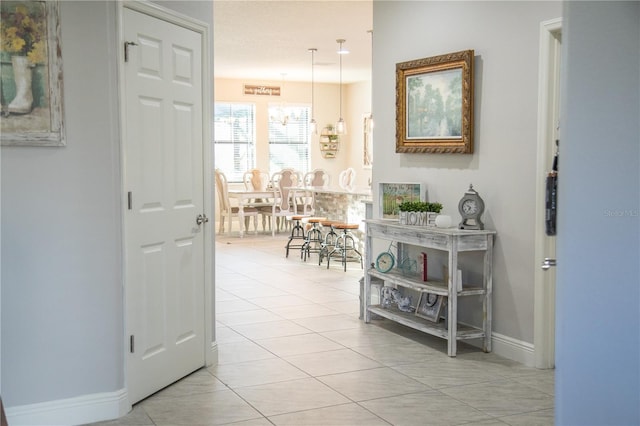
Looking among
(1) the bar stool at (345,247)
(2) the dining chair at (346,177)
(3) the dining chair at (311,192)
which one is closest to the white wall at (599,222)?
(1) the bar stool at (345,247)

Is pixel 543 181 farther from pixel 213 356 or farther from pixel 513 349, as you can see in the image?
pixel 213 356

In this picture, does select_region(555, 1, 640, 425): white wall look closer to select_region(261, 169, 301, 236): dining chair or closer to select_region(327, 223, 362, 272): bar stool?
select_region(327, 223, 362, 272): bar stool

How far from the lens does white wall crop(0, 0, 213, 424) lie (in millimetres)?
3225

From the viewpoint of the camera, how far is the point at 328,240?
9055 millimetres

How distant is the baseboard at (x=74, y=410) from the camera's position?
3270 mm

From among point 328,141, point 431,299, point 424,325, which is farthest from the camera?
point 328,141

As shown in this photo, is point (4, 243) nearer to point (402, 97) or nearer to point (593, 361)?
point (593, 361)

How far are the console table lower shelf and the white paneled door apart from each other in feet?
4.85

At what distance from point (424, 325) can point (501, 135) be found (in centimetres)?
136

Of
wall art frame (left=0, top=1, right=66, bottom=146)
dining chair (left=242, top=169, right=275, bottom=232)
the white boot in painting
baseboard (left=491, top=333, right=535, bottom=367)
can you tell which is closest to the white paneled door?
wall art frame (left=0, top=1, right=66, bottom=146)

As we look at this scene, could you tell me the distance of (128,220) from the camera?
3557 mm

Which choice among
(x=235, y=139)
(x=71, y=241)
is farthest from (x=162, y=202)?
(x=235, y=139)

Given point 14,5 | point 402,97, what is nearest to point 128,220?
point 14,5

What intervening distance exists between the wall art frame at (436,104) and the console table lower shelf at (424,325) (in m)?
1.18
